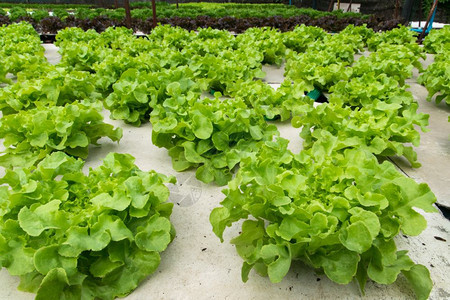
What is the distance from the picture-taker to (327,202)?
213 centimetres

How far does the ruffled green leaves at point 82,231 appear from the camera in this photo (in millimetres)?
1973

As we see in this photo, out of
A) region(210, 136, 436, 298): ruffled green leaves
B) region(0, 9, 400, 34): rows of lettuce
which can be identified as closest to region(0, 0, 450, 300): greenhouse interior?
region(210, 136, 436, 298): ruffled green leaves

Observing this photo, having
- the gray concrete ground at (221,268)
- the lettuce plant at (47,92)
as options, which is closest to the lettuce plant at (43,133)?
the lettuce plant at (47,92)

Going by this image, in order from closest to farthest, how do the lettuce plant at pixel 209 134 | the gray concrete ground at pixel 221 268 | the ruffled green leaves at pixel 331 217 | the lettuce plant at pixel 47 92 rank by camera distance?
the ruffled green leaves at pixel 331 217, the gray concrete ground at pixel 221 268, the lettuce plant at pixel 209 134, the lettuce plant at pixel 47 92

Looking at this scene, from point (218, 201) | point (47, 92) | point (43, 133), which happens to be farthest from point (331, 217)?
point (47, 92)

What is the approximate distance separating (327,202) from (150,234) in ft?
3.61

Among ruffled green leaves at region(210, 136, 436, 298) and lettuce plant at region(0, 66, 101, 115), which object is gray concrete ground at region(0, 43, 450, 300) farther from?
lettuce plant at region(0, 66, 101, 115)

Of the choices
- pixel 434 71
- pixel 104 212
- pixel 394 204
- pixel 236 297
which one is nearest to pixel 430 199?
pixel 394 204

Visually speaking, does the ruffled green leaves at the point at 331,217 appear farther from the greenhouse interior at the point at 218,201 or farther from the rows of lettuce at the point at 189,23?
the rows of lettuce at the point at 189,23

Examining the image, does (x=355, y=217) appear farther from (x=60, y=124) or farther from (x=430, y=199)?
(x=60, y=124)

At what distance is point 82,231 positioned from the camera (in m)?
2.00

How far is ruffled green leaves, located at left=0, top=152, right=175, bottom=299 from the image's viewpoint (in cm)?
197

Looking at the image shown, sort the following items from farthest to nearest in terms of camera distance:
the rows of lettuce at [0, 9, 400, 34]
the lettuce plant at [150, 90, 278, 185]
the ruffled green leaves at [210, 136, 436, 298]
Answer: the rows of lettuce at [0, 9, 400, 34] < the lettuce plant at [150, 90, 278, 185] < the ruffled green leaves at [210, 136, 436, 298]

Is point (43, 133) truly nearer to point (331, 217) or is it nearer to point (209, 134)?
point (209, 134)
